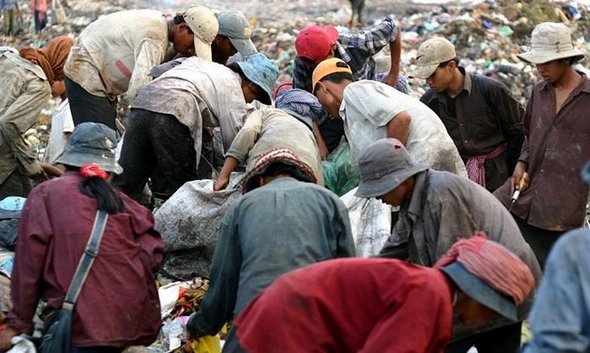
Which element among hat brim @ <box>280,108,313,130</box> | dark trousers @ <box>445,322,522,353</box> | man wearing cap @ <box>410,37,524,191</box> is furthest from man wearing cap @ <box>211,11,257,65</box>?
dark trousers @ <box>445,322,522,353</box>

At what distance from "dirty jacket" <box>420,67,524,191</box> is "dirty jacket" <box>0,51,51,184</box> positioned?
268 centimetres

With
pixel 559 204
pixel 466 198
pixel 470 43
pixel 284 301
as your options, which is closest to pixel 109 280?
pixel 284 301

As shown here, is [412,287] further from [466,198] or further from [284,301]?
[466,198]

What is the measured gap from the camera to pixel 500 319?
393 cm

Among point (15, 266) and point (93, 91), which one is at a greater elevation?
point (15, 266)

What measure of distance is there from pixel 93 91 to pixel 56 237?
117 inches

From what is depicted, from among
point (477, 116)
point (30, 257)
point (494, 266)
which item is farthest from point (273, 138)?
point (494, 266)

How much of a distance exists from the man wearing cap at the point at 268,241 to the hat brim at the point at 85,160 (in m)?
0.67

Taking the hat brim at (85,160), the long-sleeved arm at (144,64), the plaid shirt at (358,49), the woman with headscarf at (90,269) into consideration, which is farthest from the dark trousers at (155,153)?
the woman with headscarf at (90,269)

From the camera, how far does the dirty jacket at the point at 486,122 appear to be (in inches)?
244

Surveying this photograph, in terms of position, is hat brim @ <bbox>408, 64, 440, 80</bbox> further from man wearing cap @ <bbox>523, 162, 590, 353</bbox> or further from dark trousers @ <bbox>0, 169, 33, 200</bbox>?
man wearing cap @ <bbox>523, 162, 590, 353</bbox>

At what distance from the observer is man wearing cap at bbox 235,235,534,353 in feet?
10.1

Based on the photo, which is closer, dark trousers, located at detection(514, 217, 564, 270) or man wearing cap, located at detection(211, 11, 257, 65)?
dark trousers, located at detection(514, 217, 564, 270)

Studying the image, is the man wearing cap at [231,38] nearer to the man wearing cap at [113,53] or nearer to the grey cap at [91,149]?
the man wearing cap at [113,53]
